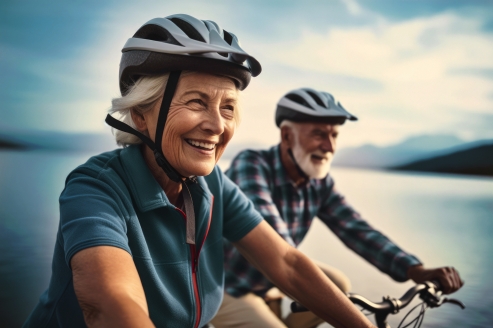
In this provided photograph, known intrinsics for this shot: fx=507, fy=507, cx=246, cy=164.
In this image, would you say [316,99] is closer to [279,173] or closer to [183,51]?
[279,173]

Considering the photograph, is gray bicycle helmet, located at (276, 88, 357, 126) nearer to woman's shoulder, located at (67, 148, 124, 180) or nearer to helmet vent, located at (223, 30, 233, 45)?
helmet vent, located at (223, 30, 233, 45)

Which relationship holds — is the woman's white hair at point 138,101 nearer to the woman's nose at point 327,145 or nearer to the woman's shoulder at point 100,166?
the woman's shoulder at point 100,166

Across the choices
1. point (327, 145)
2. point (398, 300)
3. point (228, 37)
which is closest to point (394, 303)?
point (398, 300)

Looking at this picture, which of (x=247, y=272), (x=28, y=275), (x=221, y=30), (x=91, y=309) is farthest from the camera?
(x=28, y=275)

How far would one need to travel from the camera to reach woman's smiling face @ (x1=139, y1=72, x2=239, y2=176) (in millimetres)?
1479

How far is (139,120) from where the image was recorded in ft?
5.20

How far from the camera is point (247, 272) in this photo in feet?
8.49

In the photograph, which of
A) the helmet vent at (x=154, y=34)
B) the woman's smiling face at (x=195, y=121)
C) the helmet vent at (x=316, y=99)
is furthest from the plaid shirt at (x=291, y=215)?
the helmet vent at (x=154, y=34)

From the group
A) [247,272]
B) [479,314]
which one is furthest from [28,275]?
[479,314]

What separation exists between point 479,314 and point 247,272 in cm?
287

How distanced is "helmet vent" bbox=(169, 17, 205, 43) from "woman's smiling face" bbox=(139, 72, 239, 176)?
114 millimetres

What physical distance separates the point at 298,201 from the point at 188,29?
1634mm

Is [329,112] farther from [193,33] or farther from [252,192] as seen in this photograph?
[193,33]

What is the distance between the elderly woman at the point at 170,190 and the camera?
1.37 metres
